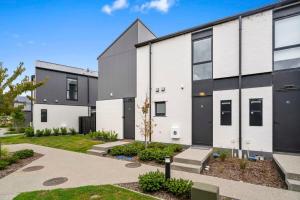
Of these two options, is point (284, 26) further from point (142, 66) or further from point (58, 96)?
point (58, 96)

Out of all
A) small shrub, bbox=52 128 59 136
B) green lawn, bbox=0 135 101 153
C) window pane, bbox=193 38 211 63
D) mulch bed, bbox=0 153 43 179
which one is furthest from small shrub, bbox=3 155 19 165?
window pane, bbox=193 38 211 63

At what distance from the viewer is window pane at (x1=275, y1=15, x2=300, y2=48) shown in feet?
20.2

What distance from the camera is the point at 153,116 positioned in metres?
9.51

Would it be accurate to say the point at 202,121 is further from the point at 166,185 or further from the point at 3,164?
the point at 3,164

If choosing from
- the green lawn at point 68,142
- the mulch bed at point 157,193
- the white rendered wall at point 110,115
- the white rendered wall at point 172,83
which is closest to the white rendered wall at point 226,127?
the white rendered wall at point 172,83

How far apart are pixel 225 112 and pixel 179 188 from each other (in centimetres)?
468

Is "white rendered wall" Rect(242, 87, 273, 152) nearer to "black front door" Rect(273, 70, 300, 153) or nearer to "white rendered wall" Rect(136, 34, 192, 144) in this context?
"black front door" Rect(273, 70, 300, 153)

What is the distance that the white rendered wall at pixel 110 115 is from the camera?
37.0 ft

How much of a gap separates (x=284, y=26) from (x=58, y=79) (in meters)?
16.7

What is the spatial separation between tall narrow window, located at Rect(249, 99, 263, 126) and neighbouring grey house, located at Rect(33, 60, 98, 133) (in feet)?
46.5

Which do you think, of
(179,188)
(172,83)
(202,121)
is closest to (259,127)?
(202,121)

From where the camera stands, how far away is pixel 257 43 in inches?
265

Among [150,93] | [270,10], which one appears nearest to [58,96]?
[150,93]

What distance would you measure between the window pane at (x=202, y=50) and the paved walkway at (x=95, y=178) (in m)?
5.40
